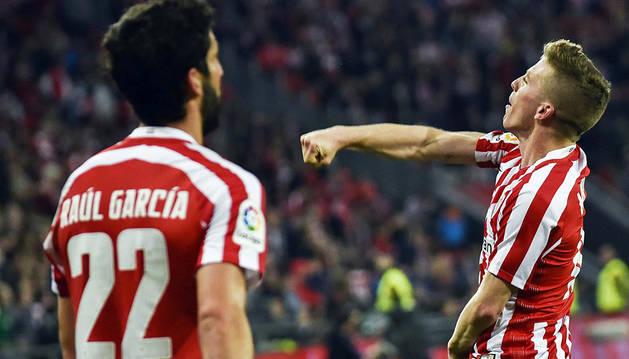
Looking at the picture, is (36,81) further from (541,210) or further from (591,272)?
(541,210)

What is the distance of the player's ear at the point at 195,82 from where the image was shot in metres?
3.36

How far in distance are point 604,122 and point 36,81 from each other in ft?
33.5

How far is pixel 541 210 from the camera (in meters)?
4.45

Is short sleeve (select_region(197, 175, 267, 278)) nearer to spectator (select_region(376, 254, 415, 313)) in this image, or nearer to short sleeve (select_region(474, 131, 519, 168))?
short sleeve (select_region(474, 131, 519, 168))

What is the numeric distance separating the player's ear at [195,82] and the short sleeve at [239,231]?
29 cm

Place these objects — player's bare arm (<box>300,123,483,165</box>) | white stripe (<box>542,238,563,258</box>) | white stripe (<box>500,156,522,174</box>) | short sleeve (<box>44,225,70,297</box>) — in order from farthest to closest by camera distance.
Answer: player's bare arm (<box>300,123,483,165</box>) < white stripe (<box>500,156,522,174</box>) < white stripe (<box>542,238,563,258</box>) < short sleeve (<box>44,225,70,297</box>)

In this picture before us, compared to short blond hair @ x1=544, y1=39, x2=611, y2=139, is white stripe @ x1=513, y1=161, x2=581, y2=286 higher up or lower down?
lower down

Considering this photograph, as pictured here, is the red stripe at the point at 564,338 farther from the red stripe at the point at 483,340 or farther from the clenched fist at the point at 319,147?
the clenched fist at the point at 319,147

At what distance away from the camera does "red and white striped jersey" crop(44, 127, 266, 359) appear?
129 inches

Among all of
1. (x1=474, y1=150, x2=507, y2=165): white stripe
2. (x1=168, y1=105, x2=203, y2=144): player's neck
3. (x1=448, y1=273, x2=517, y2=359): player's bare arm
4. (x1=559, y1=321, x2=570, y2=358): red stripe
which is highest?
(x1=168, y1=105, x2=203, y2=144): player's neck


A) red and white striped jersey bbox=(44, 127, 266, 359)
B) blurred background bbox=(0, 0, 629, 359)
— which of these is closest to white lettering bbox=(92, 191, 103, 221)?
red and white striped jersey bbox=(44, 127, 266, 359)

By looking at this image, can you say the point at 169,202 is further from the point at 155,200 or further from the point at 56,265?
the point at 56,265

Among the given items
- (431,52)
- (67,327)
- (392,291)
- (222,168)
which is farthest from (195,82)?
(431,52)

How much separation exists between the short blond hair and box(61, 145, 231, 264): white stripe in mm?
1820
